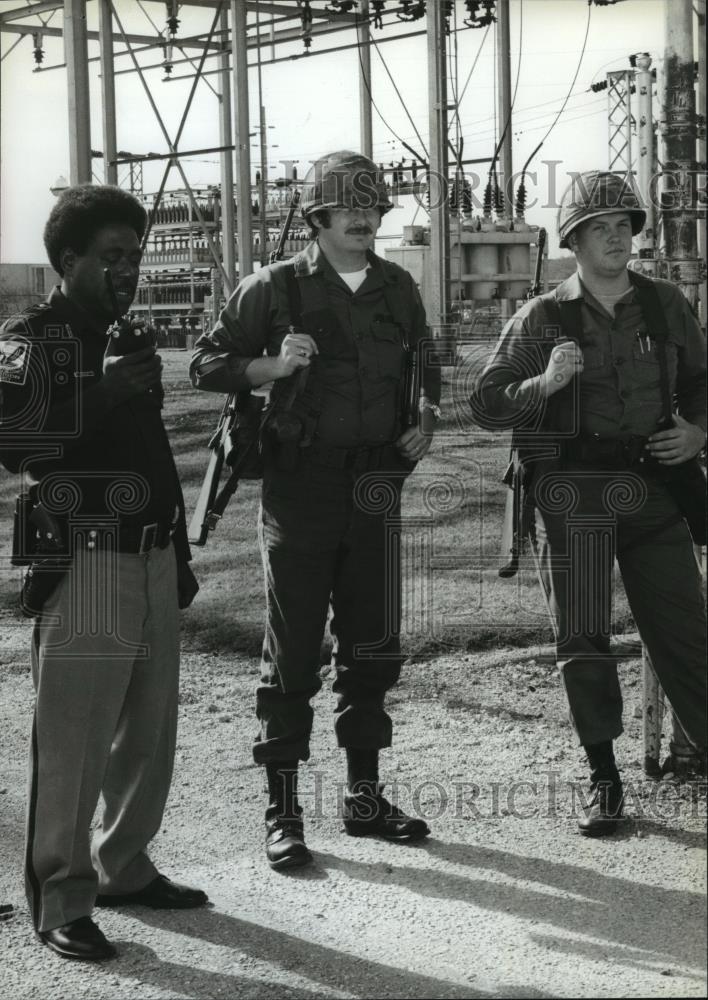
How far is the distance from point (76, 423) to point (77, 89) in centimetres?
1340

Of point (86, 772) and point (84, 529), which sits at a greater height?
point (84, 529)

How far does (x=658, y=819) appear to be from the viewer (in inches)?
178

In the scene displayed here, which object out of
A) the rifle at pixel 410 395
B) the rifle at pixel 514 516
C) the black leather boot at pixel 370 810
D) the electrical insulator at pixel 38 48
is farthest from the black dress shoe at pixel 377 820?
the electrical insulator at pixel 38 48

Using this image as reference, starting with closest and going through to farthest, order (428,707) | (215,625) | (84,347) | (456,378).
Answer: (84,347) < (428,707) < (215,625) < (456,378)

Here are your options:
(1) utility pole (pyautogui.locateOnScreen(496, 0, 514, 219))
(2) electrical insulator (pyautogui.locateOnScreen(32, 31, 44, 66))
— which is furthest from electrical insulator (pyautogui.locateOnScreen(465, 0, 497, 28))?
(2) electrical insulator (pyautogui.locateOnScreen(32, 31, 44, 66))

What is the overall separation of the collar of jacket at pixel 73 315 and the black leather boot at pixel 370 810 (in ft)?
5.83

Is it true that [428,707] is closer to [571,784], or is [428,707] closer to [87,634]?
[571,784]

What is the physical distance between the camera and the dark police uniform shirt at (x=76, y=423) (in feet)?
11.3

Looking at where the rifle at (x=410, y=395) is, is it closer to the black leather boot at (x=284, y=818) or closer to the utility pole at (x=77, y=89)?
the black leather boot at (x=284, y=818)

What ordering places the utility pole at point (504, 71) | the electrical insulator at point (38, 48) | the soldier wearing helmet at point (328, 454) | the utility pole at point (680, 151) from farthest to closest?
the electrical insulator at point (38, 48)
the utility pole at point (504, 71)
the utility pole at point (680, 151)
the soldier wearing helmet at point (328, 454)

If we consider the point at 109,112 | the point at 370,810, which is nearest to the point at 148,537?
the point at 370,810

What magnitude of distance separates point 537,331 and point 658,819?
1708mm

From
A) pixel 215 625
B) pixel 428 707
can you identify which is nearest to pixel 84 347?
pixel 428 707

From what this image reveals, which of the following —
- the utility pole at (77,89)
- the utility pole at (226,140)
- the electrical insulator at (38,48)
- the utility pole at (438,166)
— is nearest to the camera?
the utility pole at (438,166)
